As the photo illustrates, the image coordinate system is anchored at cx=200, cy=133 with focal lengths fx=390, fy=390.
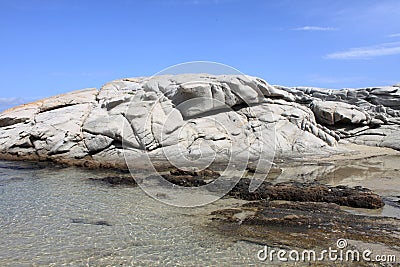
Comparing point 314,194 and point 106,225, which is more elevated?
point 314,194

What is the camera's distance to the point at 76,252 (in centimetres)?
835

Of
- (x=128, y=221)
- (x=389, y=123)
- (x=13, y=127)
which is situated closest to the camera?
(x=128, y=221)

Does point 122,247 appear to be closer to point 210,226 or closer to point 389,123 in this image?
point 210,226

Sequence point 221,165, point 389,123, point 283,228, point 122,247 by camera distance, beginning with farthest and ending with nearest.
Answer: point 389,123, point 221,165, point 283,228, point 122,247

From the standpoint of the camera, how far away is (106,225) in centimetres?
1012

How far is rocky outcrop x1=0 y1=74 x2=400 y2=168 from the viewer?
20359mm

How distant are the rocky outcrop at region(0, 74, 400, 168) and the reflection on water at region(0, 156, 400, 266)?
4.39 metres

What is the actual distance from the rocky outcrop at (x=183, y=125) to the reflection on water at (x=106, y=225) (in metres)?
4.39

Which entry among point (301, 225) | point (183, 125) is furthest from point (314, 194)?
point (183, 125)

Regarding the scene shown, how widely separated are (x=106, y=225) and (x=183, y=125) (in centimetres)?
1175

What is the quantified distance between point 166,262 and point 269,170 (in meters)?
10.2

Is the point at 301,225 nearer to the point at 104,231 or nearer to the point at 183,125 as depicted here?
the point at 104,231

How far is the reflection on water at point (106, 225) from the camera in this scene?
8117 mm

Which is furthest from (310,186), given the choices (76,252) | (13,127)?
(13,127)
